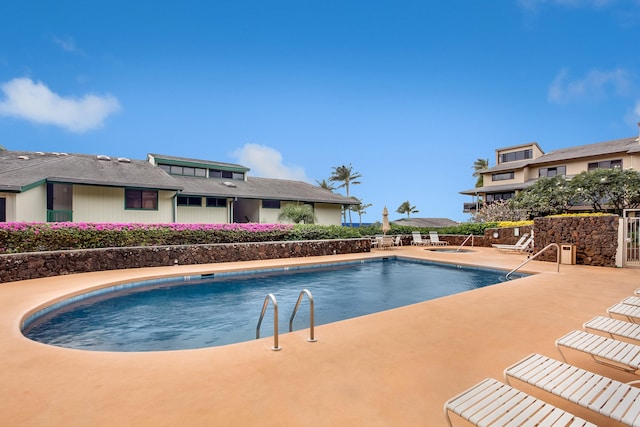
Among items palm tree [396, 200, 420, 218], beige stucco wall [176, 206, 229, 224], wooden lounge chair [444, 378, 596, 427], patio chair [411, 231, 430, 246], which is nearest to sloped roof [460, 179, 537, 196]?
patio chair [411, 231, 430, 246]

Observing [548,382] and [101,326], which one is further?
[101,326]

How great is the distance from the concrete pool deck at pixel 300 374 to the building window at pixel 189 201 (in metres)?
13.3

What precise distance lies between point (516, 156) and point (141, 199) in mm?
36846

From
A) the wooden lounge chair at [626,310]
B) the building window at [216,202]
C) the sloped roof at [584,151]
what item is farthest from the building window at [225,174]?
the sloped roof at [584,151]

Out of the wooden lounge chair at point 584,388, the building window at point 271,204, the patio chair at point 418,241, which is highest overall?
the building window at point 271,204

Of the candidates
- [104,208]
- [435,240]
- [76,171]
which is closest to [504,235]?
[435,240]

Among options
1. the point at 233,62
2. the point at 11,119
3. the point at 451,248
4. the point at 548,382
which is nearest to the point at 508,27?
the point at 451,248

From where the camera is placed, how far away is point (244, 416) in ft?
9.37

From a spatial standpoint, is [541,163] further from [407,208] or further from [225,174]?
[407,208]

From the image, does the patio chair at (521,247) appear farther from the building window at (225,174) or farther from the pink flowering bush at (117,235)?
the building window at (225,174)

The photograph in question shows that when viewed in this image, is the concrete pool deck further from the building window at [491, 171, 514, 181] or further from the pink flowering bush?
the building window at [491, 171, 514, 181]

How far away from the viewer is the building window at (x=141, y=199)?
16875 millimetres

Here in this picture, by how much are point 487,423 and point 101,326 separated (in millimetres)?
7134

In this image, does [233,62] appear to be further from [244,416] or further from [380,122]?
[244,416]
